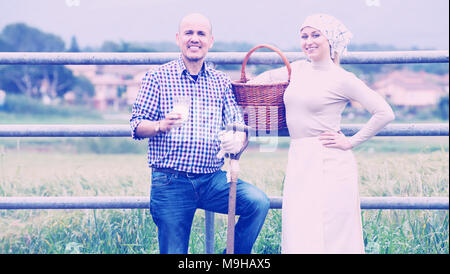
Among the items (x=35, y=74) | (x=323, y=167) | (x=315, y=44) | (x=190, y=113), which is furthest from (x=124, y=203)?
(x=35, y=74)

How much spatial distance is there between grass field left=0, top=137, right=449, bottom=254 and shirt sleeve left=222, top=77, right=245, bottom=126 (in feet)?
0.72

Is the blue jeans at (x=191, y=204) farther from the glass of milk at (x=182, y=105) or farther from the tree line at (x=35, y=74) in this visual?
the tree line at (x=35, y=74)

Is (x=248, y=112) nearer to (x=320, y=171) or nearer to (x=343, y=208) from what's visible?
(x=320, y=171)

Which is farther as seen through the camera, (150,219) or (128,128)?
(150,219)

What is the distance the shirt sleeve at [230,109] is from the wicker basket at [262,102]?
1.4 inches

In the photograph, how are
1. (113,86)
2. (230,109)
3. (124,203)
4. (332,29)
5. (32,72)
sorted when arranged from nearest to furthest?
(332,29) → (230,109) → (124,203) → (113,86) → (32,72)

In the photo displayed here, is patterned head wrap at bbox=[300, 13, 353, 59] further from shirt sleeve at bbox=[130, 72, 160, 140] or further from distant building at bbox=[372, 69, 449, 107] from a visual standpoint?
distant building at bbox=[372, 69, 449, 107]

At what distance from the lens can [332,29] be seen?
271 centimetres

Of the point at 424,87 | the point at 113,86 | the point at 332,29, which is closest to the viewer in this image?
the point at 332,29

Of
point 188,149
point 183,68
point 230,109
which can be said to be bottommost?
point 188,149

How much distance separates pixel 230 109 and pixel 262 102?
223 mm

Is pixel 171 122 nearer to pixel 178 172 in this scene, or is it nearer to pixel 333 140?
pixel 178 172

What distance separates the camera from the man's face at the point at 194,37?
288 centimetres
